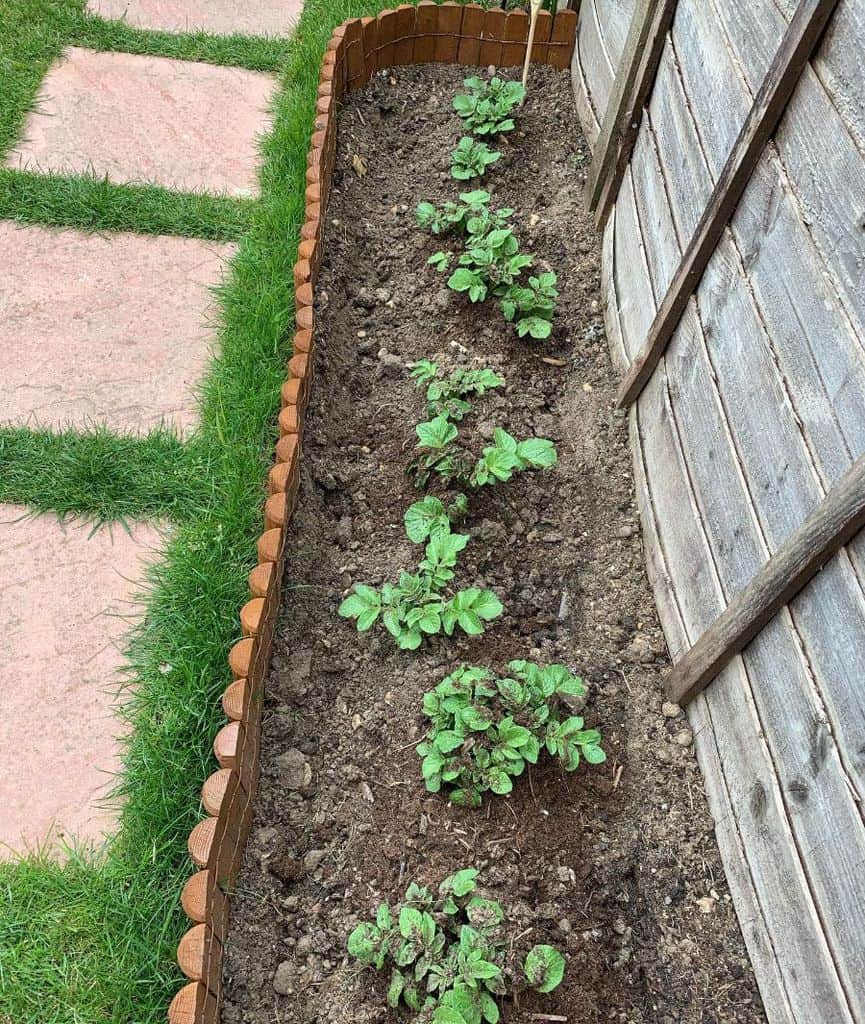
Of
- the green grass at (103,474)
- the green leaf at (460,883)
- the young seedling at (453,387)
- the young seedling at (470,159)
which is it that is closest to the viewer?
the green leaf at (460,883)

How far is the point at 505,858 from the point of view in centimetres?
201

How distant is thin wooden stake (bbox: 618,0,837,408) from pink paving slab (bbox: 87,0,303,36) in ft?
9.76

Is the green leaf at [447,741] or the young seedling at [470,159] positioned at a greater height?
the young seedling at [470,159]

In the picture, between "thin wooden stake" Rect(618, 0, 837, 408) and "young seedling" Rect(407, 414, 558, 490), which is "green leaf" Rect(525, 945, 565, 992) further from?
"thin wooden stake" Rect(618, 0, 837, 408)

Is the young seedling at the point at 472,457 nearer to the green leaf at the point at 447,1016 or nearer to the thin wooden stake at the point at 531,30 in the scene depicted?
the green leaf at the point at 447,1016

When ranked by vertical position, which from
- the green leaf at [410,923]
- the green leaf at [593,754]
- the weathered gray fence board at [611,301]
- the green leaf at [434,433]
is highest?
the weathered gray fence board at [611,301]

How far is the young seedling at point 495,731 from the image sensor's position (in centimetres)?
205

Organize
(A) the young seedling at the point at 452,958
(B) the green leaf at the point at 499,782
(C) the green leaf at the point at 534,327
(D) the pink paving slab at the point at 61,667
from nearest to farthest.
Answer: (A) the young seedling at the point at 452,958 < (B) the green leaf at the point at 499,782 < (D) the pink paving slab at the point at 61,667 < (C) the green leaf at the point at 534,327

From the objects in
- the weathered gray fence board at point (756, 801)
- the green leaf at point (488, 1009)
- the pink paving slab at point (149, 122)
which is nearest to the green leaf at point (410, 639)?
the weathered gray fence board at point (756, 801)

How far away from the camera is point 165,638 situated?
2396 mm

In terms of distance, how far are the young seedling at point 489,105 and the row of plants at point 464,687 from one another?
0.62m

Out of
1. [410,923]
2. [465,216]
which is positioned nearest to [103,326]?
[465,216]

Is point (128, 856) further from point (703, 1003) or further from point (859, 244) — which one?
point (859, 244)

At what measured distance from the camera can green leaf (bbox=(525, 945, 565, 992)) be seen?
177 centimetres
